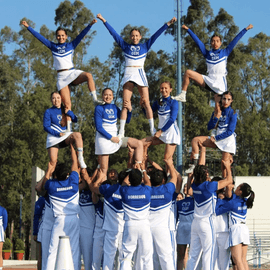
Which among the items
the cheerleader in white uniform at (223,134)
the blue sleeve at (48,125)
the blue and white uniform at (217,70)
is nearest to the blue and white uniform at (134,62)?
the blue and white uniform at (217,70)

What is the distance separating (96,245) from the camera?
10.6m

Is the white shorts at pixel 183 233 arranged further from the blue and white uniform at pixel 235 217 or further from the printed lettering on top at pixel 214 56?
the printed lettering on top at pixel 214 56

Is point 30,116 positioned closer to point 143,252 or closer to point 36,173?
point 36,173

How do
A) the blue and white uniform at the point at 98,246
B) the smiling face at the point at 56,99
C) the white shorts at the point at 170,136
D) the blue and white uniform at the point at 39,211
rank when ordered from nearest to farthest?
the blue and white uniform at the point at 98,246 → the smiling face at the point at 56,99 → the blue and white uniform at the point at 39,211 → the white shorts at the point at 170,136

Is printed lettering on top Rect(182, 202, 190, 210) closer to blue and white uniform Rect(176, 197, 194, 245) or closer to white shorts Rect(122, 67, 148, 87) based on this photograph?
blue and white uniform Rect(176, 197, 194, 245)

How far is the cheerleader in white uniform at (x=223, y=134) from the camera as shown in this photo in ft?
38.5

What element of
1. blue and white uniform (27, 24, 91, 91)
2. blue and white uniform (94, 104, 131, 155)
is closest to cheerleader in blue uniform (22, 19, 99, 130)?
blue and white uniform (27, 24, 91, 91)

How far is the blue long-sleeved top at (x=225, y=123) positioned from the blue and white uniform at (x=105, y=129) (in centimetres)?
212

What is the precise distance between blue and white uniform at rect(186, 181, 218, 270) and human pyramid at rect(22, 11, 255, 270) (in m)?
0.02

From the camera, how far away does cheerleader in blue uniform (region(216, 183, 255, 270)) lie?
1082 centimetres

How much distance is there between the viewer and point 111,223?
33.6 ft

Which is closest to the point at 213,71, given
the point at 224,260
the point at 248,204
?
the point at 248,204

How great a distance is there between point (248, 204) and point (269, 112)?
99.4ft

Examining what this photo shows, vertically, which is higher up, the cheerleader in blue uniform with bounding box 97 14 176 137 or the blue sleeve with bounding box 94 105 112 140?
the cheerleader in blue uniform with bounding box 97 14 176 137
